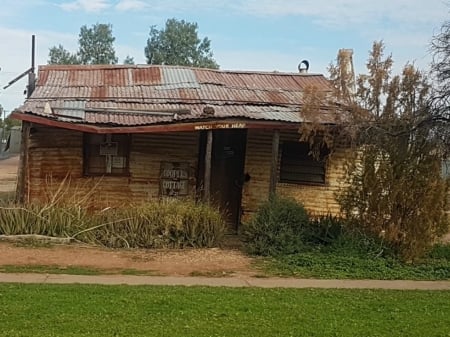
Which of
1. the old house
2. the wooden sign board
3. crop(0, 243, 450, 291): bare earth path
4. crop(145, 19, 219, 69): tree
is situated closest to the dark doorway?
the old house

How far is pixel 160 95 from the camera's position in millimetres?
15555

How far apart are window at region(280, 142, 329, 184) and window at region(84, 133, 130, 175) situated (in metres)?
3.73

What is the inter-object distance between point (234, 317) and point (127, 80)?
11020 mm

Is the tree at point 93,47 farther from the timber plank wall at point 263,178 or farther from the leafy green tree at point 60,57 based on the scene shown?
the timber plank wall at point 263,178

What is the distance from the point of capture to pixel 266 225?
11.7m

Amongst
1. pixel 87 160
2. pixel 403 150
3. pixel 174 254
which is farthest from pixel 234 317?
pixel 87 160

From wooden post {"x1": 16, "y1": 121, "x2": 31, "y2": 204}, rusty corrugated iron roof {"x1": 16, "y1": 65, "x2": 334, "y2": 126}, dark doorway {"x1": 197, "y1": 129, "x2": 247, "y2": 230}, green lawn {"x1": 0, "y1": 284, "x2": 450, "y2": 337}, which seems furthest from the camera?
dark doorway {"x1": 197, "y1": 129, "x2": 247, "y2": 230}

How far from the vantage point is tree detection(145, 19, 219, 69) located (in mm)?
48781

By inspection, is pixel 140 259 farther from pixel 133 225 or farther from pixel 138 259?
pixel 133 225

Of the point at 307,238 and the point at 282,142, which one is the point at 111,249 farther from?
the point at 282,142

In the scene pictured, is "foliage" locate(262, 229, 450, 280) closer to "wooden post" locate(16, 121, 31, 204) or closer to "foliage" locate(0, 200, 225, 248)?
"foliage" locate(0, 200, 225, 248)

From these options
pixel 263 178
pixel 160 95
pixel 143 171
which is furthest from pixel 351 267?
pixel 160 95

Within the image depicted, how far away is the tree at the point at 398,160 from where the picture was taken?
11.3 m

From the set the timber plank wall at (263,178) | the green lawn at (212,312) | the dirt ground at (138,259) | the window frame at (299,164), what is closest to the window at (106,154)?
the timber plank wall at (263,178)
